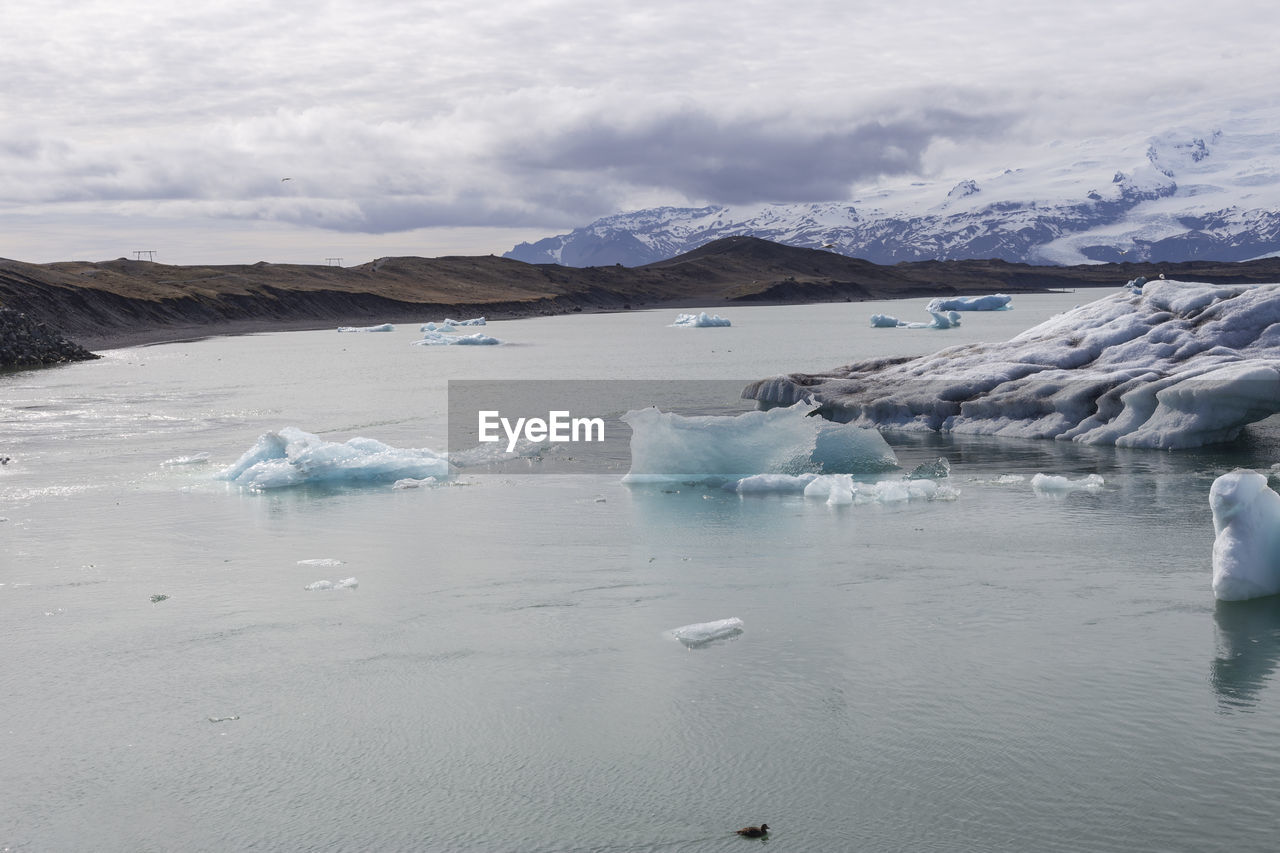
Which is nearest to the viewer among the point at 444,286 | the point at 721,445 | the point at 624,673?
the point at 624,673

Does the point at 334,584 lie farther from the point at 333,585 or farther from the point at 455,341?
the point at 455,341

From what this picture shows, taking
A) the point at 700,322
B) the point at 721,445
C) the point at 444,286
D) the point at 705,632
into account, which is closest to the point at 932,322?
the point at 700,322

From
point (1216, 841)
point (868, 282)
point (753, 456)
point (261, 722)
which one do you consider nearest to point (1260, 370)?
point (753, 456)

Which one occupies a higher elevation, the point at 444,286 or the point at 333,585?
the point at 444,286

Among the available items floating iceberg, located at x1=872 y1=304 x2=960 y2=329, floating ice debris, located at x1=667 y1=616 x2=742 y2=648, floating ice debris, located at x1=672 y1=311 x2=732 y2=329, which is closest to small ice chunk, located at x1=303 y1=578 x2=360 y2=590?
floating ice debris, located at x1=667 y1=616 x2=742 y2=648

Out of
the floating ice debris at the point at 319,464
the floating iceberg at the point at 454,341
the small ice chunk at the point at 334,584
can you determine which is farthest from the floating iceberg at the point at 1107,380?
the floating iceberg at the point at 454,341

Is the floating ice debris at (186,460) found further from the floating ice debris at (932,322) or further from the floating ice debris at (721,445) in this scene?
the floating ice debris at (932,322)
